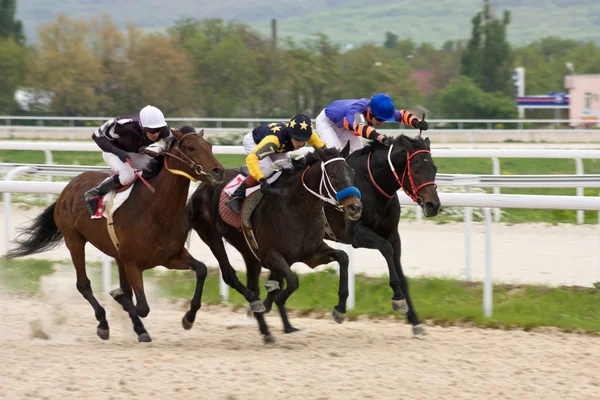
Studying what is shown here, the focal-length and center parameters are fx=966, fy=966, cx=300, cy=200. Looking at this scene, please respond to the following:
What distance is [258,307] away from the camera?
20.1 feet

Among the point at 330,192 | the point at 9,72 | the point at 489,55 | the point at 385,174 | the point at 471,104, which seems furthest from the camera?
the point at 489,55

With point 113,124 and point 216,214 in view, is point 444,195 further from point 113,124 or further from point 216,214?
point 113,124

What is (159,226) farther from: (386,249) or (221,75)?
(221,75)

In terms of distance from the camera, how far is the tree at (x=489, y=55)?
142 ft

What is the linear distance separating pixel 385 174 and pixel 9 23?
4619 cm

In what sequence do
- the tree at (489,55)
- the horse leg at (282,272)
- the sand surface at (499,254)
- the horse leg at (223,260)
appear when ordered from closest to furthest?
the horse leg at (282,272) < the horse leg at (223,260) < the sand surface at (499,254) < the tree at (489,55)

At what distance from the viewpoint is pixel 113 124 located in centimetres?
661

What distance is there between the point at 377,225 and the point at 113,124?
193 centimetres

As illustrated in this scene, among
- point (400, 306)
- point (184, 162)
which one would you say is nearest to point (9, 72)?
point (184, 162)

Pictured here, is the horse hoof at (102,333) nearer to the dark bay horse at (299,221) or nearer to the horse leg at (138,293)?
the horse leg at (138,293)

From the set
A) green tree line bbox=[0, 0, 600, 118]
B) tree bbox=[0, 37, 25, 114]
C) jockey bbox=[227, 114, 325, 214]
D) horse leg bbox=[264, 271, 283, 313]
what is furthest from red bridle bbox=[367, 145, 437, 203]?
tree bbox=[0, 37, 25, 114]

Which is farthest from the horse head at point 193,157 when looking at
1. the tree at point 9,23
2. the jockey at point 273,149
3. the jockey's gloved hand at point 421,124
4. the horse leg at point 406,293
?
the tree at point 9,23

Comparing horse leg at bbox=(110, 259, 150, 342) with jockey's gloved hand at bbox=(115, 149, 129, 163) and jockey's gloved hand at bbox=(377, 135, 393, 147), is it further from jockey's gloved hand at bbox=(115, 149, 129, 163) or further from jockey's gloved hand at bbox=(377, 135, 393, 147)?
jockey's gloved hand at bbox=(377, 135, 393, 147)

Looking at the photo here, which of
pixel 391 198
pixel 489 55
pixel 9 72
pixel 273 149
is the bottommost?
pixel 391 198
